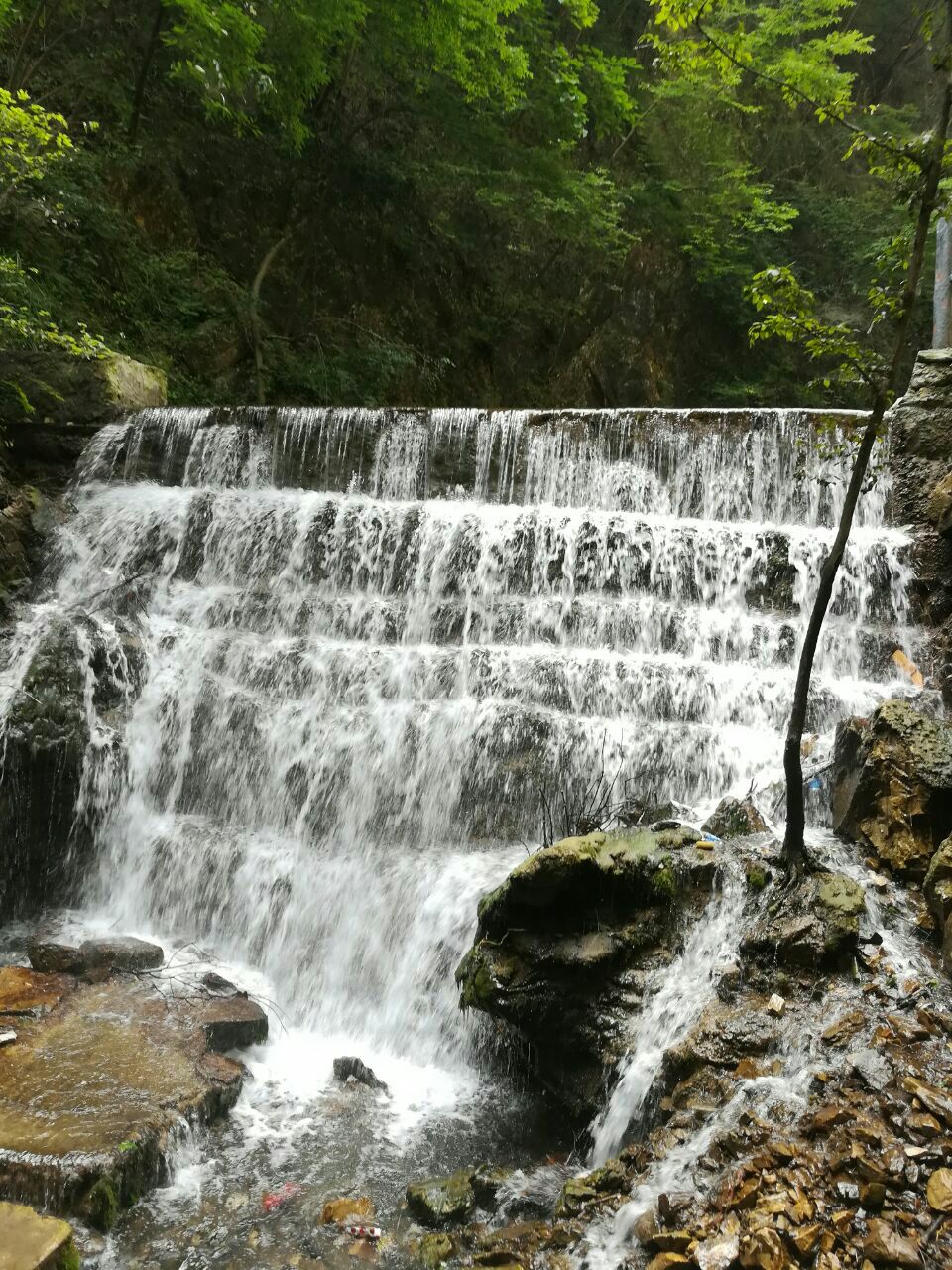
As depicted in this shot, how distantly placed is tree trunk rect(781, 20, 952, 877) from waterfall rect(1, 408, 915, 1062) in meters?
0.82

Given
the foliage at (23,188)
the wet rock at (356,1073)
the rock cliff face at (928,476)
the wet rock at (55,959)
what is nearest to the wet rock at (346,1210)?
the wet rock at (356,1073)

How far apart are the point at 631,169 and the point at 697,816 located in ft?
61.3

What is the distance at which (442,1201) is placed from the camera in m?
4.34

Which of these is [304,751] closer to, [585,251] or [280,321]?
[280,321]

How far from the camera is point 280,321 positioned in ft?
55.5

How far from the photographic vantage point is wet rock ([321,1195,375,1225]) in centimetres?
433

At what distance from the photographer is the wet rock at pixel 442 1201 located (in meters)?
4.28

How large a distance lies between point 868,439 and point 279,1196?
17.0 feet

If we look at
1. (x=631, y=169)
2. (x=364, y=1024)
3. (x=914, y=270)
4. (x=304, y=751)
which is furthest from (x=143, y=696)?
(x=631, y=169)

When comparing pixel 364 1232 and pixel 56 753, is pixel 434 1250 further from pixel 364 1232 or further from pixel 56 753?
pixel 56 753

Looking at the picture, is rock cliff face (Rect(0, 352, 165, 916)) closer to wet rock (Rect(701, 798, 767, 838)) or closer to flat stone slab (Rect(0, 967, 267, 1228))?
flat stone slab (Rect(0, 967, 267, 1228))

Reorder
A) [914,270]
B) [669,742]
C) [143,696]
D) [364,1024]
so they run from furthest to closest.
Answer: [143,696]
[669,742]
[364,1024]
[914,270]

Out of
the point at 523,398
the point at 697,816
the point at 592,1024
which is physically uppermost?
the point at 523,398

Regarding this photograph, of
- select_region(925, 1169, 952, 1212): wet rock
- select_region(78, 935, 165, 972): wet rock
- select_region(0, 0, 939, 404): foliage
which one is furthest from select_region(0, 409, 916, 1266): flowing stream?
select_region(0, 0, 939, 404): foliage
